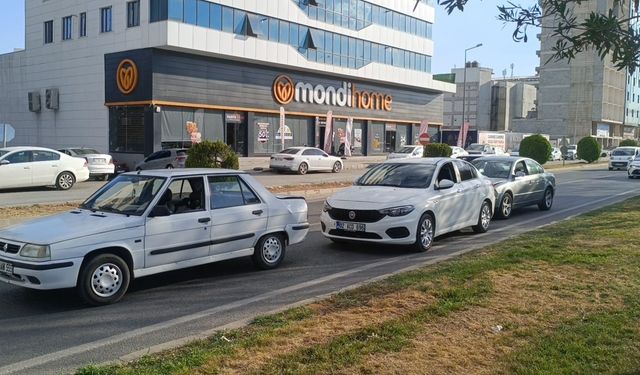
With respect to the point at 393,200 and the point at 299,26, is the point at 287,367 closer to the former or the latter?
the point at 393,200

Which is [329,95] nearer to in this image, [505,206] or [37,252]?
[505,206]

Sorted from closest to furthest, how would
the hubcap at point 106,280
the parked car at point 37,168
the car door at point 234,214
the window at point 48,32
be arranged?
1. the hubcap at point 106,280
2. the car door at point 234,214
3. the parked car at point 37,168
4. the window at point 48,32

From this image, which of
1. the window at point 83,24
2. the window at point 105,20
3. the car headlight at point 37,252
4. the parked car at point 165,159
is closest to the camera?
the car headlight at point 37,252

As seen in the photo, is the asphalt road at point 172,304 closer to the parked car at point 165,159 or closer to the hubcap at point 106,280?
the hubcap at point 106,280

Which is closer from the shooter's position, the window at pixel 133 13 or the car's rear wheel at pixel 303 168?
the car's rear wheel at pixel 303 168

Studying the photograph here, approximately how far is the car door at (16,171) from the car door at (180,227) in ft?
47.7

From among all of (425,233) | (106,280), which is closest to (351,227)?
(425,233)

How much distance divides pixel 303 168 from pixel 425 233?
23288 mm

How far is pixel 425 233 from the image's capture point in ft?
32.3

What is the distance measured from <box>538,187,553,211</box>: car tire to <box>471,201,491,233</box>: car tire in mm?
4500

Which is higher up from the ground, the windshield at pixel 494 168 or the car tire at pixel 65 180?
the windshield at pixel 494 168

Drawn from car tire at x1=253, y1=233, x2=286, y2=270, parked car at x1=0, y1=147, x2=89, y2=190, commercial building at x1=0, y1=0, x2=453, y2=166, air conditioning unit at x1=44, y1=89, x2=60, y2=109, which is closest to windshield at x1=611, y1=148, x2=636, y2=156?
commercial building at x1=0, y1=0, x2=453, y2=166

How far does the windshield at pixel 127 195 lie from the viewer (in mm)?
7105

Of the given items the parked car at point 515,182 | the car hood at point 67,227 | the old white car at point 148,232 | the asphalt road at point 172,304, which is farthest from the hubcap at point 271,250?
the parked car at point 515,182
